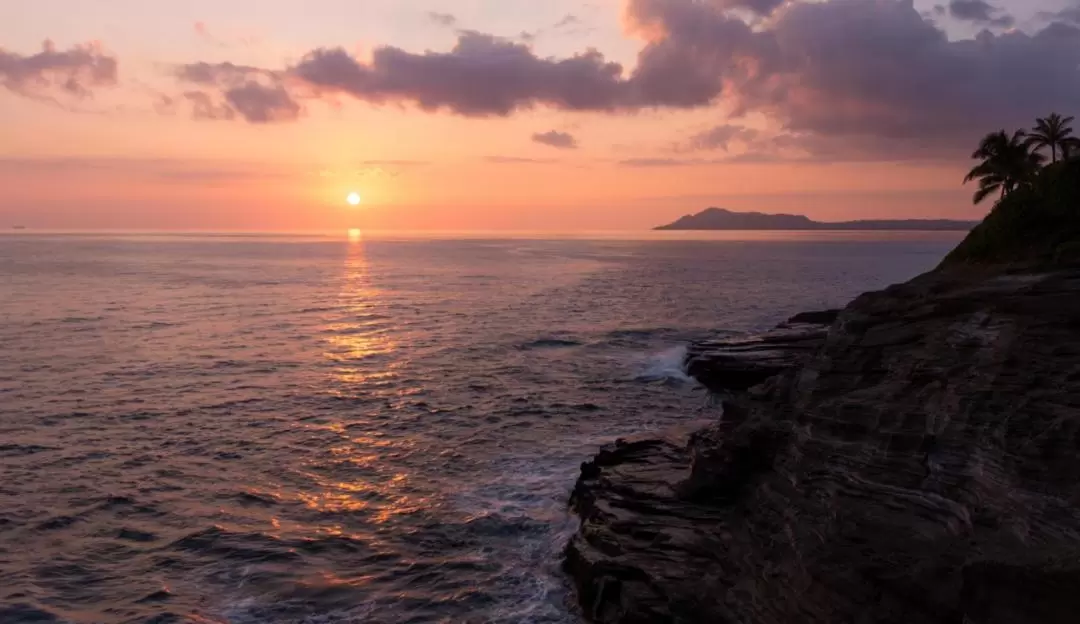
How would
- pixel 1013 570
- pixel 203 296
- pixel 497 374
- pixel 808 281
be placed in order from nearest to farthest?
pixel 1013 570 → pixel 497 374 → pixel 203 296 → pixel 808 281

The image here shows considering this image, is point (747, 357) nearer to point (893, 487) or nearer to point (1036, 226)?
point (1036, 226)

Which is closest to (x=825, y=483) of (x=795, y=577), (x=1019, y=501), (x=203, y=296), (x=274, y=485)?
(x=795, y=577)

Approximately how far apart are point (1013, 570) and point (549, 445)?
24.8m

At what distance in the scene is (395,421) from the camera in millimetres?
40250

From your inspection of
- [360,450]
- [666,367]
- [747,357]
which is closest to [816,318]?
[747,357]

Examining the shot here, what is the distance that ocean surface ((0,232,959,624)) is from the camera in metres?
22.4

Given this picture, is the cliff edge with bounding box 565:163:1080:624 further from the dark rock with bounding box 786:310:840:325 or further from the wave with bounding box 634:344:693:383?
the dark rock with bounding box 786:310:840:325

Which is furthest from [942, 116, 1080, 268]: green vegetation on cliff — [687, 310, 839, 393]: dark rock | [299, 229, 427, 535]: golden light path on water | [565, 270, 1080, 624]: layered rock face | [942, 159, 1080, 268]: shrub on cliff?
[299, 229, 427, 535]: golden light path on water

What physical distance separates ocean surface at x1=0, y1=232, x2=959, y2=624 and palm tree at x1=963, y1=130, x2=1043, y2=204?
74.2 feet

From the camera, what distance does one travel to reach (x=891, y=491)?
15.8m

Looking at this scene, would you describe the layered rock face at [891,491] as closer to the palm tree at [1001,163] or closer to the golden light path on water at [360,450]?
the golden light path on water at [360,450]

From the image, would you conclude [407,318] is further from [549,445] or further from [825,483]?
[825,483]

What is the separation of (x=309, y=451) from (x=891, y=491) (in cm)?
2677

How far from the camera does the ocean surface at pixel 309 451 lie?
22438mm
